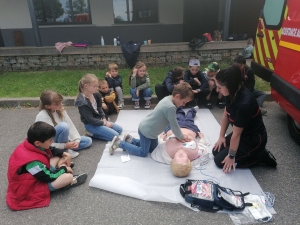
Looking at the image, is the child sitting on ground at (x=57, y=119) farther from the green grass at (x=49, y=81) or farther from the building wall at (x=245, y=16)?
the building wall at (x=245, y=16)

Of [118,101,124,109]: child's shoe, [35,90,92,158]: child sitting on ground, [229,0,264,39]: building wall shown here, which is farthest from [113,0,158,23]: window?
[35,90,92,158]: child sitting on ground

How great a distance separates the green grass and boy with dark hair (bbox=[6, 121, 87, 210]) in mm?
3166

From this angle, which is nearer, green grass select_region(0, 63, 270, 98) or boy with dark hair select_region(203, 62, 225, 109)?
boy with dark hair select_region(203, 62, 225, 109)

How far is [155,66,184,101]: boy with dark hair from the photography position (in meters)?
4.64

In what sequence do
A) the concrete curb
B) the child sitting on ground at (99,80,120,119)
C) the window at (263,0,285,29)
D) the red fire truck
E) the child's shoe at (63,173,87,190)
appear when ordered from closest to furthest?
1. the child's shoe at (63,173,87,190)
2. the red fire truck
3. the window at (263,0,285,29)
4. the child sitting on ground at (99,80,120,119)
5. the concrete curb

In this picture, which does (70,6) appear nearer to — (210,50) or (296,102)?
(210,50)

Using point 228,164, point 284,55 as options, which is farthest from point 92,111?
point 284,55

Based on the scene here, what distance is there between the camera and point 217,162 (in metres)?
2.91

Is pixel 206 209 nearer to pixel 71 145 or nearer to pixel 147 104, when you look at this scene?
pixel 71 145

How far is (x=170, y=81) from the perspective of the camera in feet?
15.6

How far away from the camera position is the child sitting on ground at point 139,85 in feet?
15.5

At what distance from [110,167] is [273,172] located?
1.98 metres

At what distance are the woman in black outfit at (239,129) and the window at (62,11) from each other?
8330 millimetres

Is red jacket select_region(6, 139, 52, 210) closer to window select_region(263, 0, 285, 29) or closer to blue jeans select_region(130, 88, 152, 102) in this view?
blue jeans select_region(130, 88, 152, 102)
